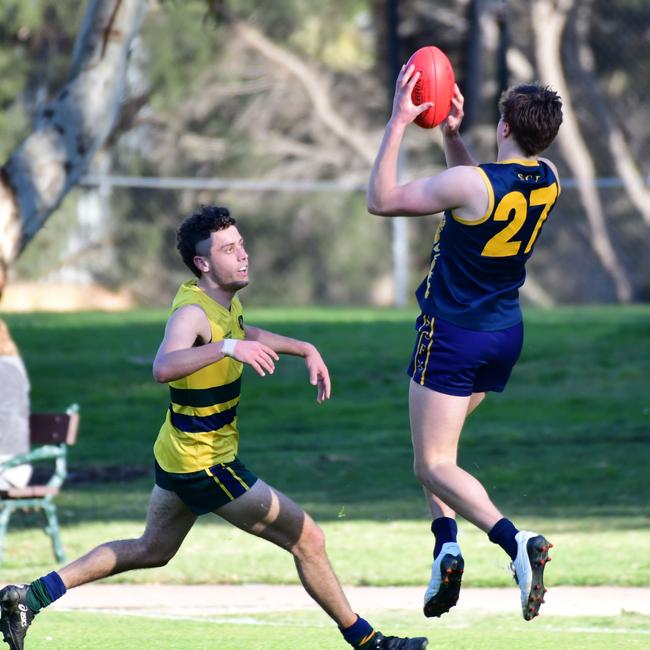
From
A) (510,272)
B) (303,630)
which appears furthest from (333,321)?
(510,272)

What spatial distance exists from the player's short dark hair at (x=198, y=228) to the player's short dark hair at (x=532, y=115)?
1.22 metres

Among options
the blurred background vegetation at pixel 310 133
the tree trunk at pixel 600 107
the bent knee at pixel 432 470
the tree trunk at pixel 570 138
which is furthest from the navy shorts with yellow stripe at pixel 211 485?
the tree trunk at pixel 600 107

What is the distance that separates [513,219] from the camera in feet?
20.1

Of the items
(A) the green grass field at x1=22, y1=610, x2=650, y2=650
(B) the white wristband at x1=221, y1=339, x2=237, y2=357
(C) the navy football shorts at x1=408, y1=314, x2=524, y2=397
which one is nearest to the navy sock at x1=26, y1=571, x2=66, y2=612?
(A) the green grass field at x1=22, y1=610, x2=650, y2=650

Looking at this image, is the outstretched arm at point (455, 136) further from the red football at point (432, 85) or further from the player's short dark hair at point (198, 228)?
the player's short dark hair at point (198, 228)

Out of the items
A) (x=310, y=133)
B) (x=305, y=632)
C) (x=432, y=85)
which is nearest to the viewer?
(x=432, y=85)

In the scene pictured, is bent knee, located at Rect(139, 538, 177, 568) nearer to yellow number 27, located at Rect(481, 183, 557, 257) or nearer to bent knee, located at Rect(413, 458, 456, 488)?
bent knee, located at Rect(413, 458, 456, 488)

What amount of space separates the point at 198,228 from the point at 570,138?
2225 cm

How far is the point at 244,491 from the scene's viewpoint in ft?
19.9

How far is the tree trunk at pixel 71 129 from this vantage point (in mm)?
11109

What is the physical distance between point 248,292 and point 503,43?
28.1ft

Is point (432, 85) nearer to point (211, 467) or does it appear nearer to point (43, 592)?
point (211, 467)

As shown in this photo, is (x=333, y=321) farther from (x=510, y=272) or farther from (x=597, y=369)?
(x=510, y=272)

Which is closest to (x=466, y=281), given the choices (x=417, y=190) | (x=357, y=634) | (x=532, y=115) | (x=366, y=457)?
(x=417, y=190)
